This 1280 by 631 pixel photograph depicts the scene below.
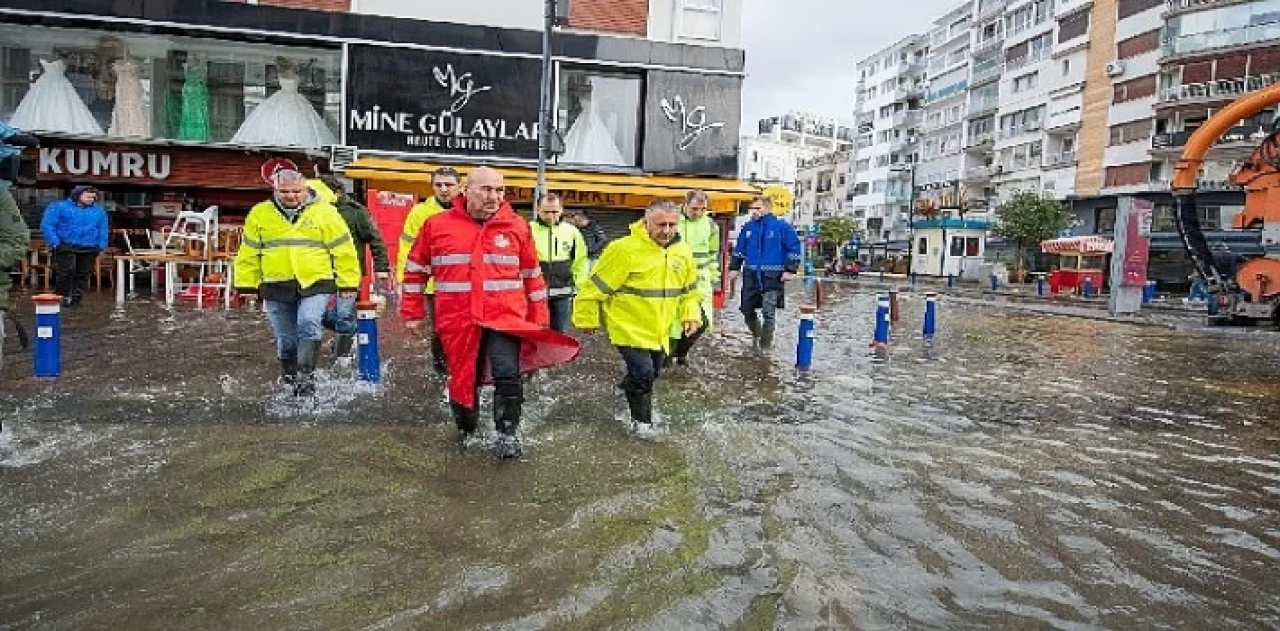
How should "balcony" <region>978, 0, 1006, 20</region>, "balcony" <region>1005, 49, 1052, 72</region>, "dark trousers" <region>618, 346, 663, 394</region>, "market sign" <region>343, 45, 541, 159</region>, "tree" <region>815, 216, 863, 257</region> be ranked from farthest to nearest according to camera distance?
1. "tree" <region>815, 216, 863, 257</region>
2. "balcony" <region>978, 0, 1006, 20</region>
3. "balcony" <region>1005, 49, 1052, 72</region>
4. "market sign" <region>343, 45, 541, 159</region>
5. "dark trousers" <region>618, 346, 663, 394</region>

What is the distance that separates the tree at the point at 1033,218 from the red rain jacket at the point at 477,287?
5220 centimetres

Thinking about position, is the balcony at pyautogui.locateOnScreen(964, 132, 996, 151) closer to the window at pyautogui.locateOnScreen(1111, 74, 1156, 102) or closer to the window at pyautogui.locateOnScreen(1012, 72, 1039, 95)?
the window at pyautogui.locateOnScreen(1012, 72, 1039, 95)

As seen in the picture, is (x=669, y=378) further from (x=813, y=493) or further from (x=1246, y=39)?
(x=1246, y=39)

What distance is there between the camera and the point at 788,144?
132 metres

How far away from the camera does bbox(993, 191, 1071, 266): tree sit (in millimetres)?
52094

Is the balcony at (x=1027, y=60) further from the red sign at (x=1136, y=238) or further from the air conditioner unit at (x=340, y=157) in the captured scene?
the air conditioner unit at (x=340, y=157)

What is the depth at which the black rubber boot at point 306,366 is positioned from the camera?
21.9 ft

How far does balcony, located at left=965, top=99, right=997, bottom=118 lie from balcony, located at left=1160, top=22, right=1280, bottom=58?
20051mm

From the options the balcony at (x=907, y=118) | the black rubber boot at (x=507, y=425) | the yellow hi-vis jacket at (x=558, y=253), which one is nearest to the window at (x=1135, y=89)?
the balcony at (x=907, y=118)

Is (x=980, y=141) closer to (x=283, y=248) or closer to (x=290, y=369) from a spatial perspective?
(x=290, y=369)

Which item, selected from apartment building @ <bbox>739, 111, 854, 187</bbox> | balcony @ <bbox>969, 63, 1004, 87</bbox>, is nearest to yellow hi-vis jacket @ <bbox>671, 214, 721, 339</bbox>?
balcony @ <bbox>969, 63, 1004, 87</bbox>

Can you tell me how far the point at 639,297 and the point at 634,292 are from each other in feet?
0.17

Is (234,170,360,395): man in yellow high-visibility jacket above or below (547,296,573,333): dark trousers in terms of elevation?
above

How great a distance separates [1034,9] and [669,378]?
65.7 m
